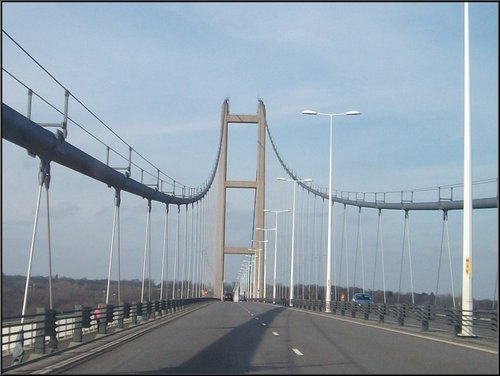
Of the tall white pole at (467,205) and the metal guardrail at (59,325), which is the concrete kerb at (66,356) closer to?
the metal guardrail at (59,325)

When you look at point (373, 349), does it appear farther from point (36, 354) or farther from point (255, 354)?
point (36, 354)

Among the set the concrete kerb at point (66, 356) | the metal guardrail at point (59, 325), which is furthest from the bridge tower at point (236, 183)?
the concrete kerb at point (66, 356)

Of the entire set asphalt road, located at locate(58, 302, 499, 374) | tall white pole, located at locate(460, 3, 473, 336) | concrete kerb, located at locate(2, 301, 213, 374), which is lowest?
concrete kerb, located at locate(2, 301, 213, 374)

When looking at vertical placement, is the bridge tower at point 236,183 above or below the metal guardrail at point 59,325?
above

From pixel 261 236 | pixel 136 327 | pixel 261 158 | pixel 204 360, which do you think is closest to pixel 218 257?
pixel 261 236

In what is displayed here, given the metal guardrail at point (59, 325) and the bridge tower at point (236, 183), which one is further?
the bridge tower at point (236, 183)

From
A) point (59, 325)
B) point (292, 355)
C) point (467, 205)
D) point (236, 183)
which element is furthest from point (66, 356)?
point (236, 183)

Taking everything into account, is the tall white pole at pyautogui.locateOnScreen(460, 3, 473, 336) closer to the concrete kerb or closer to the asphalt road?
the asphalt road

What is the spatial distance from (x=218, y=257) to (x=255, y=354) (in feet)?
275

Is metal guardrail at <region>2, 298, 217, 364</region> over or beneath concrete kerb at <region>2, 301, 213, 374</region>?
over

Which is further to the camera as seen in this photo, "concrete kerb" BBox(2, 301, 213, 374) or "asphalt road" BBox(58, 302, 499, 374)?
"concrete kerb" BBox(2, 301, 213, 374)

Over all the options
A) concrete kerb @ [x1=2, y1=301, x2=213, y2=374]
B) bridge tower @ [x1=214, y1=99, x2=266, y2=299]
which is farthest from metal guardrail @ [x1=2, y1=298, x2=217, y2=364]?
bridge tower @ [x1=214, y1=99, x2=266, y2=299]

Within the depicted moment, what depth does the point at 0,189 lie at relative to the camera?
19.0 m

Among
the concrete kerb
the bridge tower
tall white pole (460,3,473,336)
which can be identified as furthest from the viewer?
the bridge tower
